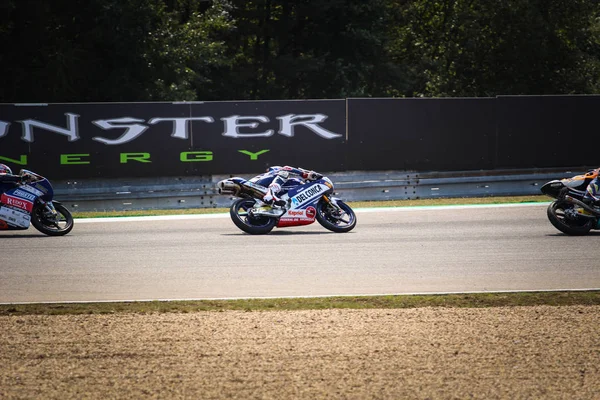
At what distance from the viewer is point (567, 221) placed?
14141 millimetres

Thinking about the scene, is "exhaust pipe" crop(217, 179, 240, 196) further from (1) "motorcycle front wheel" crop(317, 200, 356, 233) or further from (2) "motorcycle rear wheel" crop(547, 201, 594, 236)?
(2) "motorcycle rear wheel" crop(547, 201, 594, 236)

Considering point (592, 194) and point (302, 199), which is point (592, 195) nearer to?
point (592, 194)

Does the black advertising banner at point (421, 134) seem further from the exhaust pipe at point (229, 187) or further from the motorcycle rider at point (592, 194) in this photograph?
the motorcycle rider at point (592, 194)

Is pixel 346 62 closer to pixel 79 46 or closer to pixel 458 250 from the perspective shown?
pixel 79 46

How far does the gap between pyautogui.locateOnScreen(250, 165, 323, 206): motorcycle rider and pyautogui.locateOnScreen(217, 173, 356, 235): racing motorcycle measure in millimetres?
71

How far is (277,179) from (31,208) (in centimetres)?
401

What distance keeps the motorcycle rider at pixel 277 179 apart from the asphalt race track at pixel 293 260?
61 centimetres

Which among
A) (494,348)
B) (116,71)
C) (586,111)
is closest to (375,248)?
(494,348)

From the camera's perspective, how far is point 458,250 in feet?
42.5

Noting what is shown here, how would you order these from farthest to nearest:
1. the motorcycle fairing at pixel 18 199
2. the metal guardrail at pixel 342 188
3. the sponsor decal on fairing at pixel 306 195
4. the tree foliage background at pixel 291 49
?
the tree foliage background at pixel 291 49, the metal guardrail at pixel 342 188, the sponsor decal on fairing at pixel 306 195, the motorcycle fairing at pixel 18 199

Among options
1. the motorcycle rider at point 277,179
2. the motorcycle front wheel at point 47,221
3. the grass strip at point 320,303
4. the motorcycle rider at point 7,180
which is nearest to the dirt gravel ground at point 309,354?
the grass strip at point 320,303

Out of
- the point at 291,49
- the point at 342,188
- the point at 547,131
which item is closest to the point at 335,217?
the point at 342,188

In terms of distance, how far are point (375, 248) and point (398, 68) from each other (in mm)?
33025

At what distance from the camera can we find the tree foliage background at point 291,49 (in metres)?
32.4
